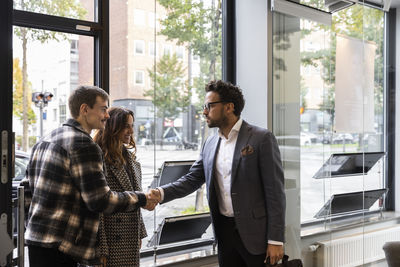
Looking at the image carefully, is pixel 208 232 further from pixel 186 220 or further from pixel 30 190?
pixel 30 190

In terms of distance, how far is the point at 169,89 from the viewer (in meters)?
3.47

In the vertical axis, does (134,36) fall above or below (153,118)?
above

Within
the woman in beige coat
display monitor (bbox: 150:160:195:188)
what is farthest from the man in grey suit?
display monitor (bbox: 150:160:195:188)

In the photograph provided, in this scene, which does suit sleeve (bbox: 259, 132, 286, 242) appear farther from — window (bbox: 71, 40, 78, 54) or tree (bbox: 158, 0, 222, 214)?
window (bbox: 71, 40, 78, 54)

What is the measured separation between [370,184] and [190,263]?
1.62 meters

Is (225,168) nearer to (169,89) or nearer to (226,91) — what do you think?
(226,91)

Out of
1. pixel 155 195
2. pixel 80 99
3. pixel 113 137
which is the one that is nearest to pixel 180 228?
pixel 155 195

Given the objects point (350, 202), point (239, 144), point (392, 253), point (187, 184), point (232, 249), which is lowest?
point (392, 253)

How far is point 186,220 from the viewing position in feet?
11.0

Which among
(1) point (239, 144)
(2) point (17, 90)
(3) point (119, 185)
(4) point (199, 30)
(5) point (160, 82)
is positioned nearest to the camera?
(3) point (119, 185)

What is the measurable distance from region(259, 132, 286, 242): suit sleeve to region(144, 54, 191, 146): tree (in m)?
1.25

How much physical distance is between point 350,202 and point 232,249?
1.35 metres

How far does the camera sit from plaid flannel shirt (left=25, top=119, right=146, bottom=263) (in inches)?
72.9

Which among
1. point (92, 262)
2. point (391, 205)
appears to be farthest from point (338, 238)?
point (92, 262)
